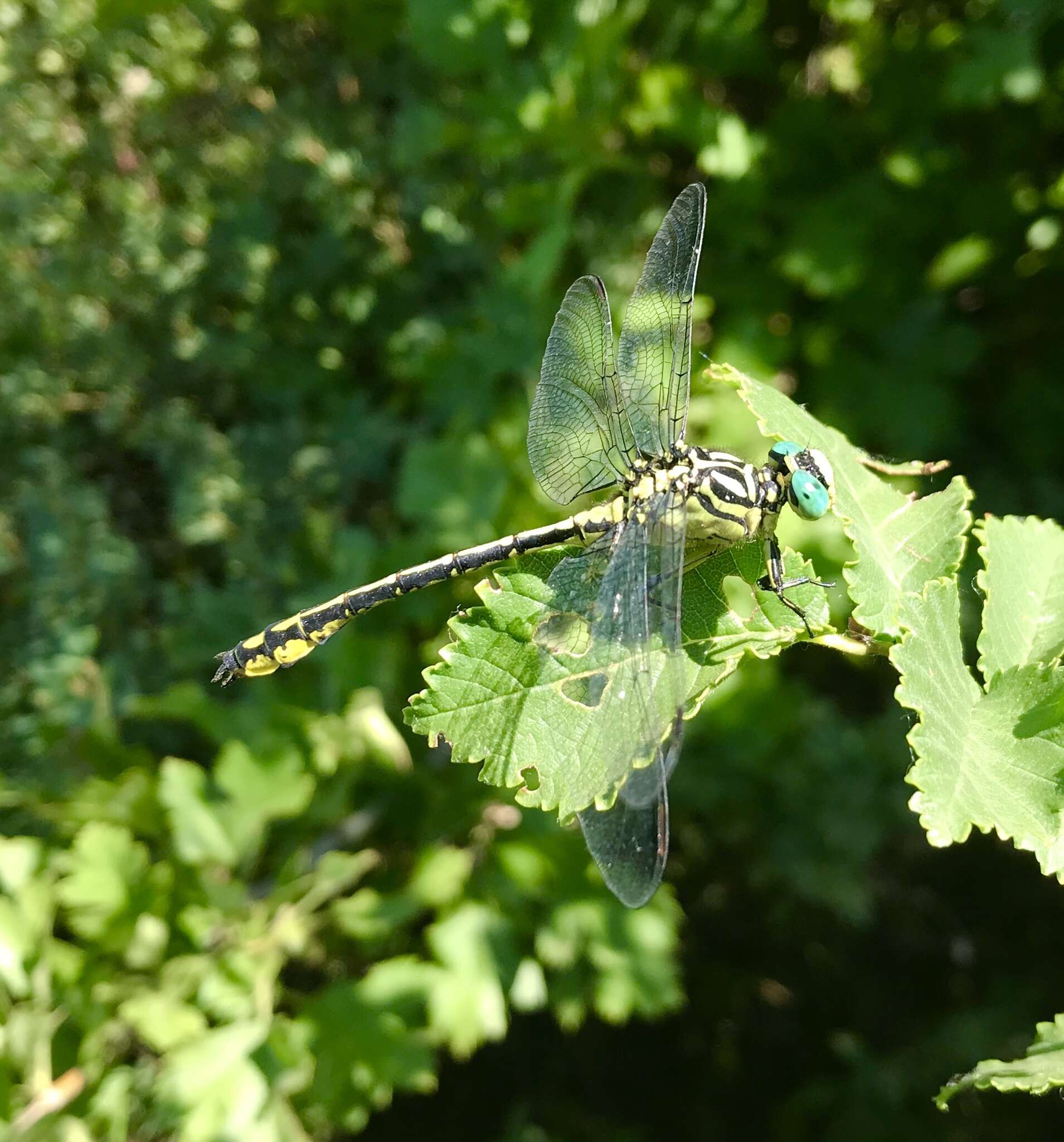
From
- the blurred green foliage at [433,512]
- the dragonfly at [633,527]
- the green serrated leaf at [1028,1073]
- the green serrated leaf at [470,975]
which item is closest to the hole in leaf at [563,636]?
the dragonfly at [633,527]

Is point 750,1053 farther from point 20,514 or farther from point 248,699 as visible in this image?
point 20,514

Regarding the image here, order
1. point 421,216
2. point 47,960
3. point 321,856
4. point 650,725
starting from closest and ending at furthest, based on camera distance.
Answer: point 650,725
point 47,960
point 321,856
point 421,216

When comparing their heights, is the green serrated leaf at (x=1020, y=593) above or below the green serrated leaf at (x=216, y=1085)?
above

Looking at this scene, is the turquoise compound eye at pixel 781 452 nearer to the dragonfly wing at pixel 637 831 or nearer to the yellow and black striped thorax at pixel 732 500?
the yellow and black striped thorax at pixel 732 500

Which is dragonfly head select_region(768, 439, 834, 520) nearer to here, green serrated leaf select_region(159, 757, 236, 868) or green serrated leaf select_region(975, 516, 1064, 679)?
green serrated leaf select_region(975, 516, 1064, 679)

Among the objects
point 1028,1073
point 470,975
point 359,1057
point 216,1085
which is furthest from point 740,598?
point 216,1085

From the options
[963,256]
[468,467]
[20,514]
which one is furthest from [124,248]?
[963,256]

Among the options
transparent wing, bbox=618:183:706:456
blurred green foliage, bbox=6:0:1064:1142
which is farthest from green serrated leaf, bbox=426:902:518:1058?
transparent wing, bbox=618:183:706:456
